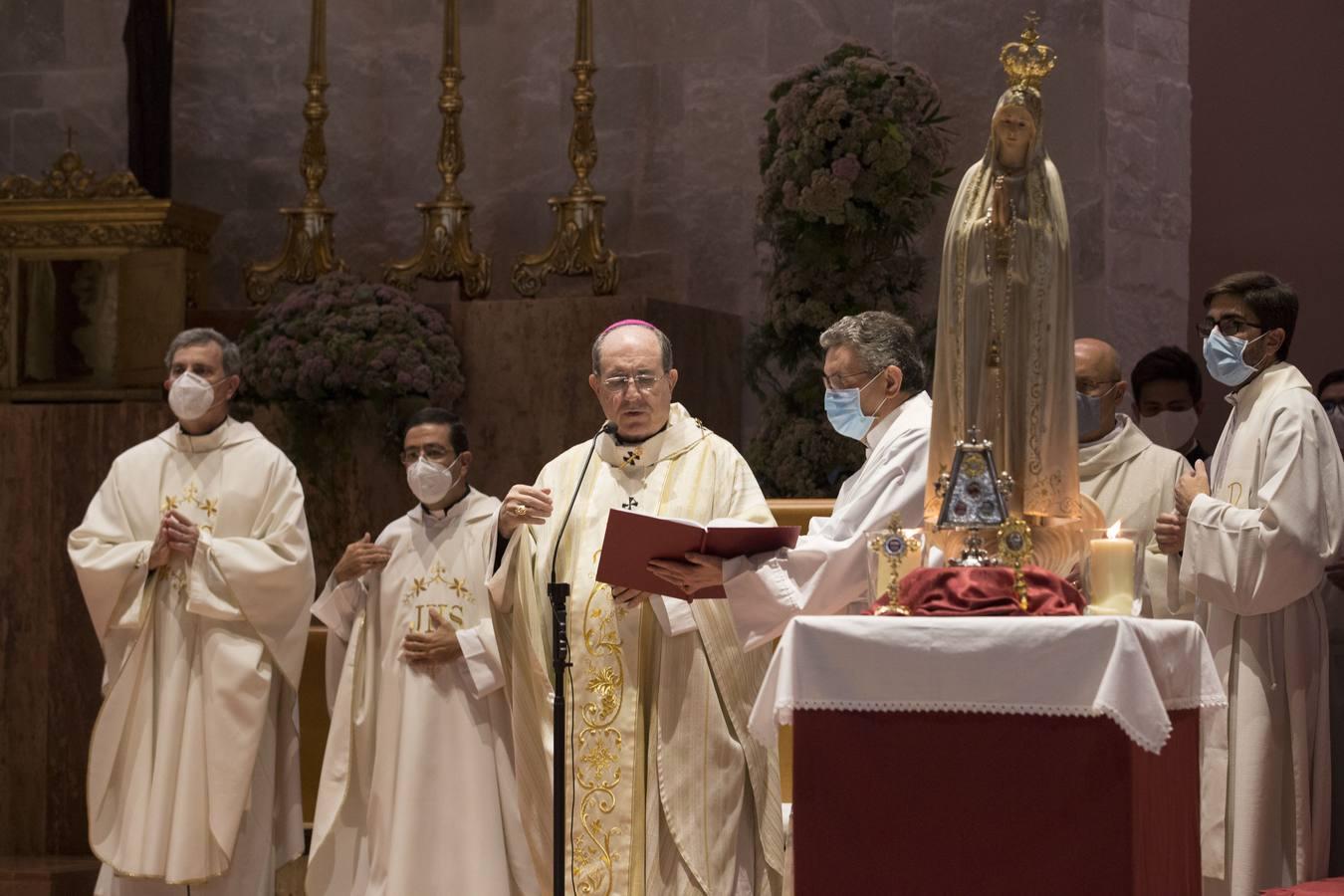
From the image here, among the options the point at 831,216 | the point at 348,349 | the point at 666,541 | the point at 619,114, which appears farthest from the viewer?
the point at 619,114

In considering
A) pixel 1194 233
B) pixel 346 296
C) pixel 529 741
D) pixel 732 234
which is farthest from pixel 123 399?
pixel 1194 233

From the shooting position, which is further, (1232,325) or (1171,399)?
(1171,399)

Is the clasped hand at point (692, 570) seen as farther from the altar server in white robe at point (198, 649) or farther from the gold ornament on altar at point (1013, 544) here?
the altar server in white robe at point (198, 649)

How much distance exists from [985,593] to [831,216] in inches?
180

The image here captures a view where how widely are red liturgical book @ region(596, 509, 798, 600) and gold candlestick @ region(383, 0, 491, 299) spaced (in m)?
4.97

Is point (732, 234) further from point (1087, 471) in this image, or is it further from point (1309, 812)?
point (1309, 812)

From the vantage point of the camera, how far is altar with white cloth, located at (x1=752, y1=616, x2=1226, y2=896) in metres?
4.05

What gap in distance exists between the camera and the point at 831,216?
8.71 metres

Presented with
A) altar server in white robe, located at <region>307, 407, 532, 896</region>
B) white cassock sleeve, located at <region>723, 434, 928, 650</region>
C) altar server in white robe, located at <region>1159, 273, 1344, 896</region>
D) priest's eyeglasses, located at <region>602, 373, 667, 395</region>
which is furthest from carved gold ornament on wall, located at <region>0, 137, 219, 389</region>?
altar server in white robe, located at <region>1159, 273, 1344, 896</region>

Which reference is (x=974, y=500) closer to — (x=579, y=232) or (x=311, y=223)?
(x=579, y=232)

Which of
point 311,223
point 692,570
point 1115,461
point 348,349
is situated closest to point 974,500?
point 692,570

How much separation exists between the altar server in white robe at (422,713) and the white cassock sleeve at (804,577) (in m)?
2.02

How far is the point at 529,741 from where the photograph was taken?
6.19m

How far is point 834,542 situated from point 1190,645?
101 cm
